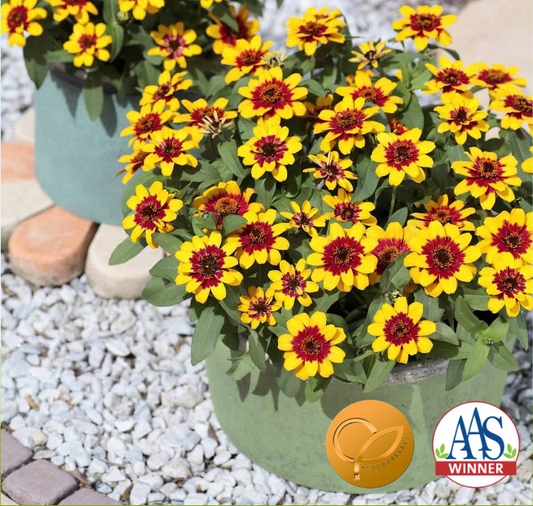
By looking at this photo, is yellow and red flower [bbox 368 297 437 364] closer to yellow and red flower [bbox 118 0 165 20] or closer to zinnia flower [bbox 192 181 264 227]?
zinnia flower [bbox 192 181 264 227]

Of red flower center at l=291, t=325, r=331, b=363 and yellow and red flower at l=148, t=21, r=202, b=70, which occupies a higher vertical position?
yellow and red flower at l=148, t=21, r=202, b=70

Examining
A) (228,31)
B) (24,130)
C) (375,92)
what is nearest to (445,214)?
(375,92)

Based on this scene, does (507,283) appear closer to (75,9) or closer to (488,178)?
(488,178)

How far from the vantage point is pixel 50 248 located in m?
2.58

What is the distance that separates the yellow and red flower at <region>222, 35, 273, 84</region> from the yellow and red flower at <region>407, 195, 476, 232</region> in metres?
0.52

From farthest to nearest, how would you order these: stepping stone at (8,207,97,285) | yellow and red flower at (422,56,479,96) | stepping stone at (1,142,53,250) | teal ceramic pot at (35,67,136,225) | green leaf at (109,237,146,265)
→ stepping stone at (1,142,53,250)
stepping stone at (8,207,97,285)
teal ceramic pot at (35,67,136,225)
yellow and red flower at (422,56,479,96)
green leaf at (109,237,146,265)

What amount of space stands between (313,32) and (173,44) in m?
0.49

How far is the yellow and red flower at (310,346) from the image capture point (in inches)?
56.2

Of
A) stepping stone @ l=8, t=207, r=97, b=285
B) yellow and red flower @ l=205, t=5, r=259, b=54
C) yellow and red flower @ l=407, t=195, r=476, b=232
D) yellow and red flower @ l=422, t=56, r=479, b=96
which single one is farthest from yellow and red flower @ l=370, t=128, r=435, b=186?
stepping stone @ l=8, t=207, r=97, b=285

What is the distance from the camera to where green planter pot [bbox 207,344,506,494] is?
65.9 inches

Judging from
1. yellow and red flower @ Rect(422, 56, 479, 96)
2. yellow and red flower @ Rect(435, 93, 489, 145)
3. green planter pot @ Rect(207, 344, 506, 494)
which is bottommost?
green planter pot @ Rect(207, 344, 506, 494)

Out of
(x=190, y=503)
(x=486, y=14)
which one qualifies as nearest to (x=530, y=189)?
(x=190, y=503)

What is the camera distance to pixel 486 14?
378 cm

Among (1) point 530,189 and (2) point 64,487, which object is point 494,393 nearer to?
(1) point 530,189
